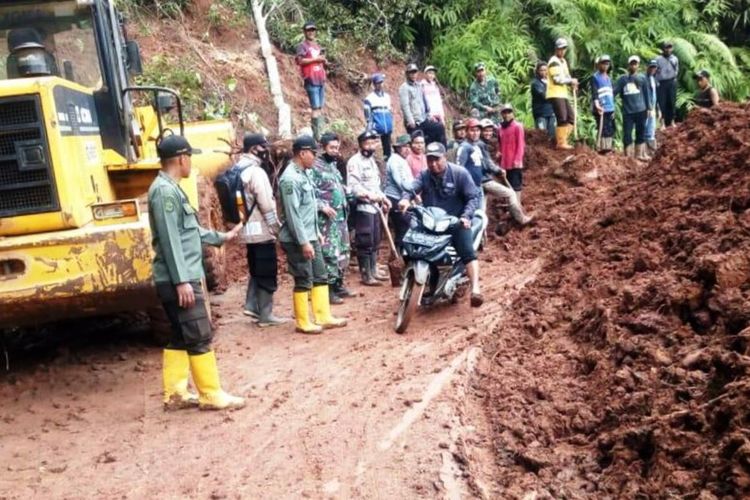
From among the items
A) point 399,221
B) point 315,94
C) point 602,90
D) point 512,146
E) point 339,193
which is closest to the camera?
point 339,193

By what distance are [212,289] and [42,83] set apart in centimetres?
419

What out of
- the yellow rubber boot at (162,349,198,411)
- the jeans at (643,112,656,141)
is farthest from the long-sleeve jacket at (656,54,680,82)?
the yellow rubber boot at (162,349,198,411)

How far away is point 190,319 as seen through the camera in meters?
5.23

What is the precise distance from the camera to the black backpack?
771 centimetres

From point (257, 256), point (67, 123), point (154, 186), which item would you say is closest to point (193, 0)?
point (257, 256)

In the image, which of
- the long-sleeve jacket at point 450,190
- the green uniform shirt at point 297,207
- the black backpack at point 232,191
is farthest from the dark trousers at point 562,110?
the green uniform shirt at point 297,207

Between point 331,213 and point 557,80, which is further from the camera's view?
point 557,80

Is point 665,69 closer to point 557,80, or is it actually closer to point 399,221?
point 557,80

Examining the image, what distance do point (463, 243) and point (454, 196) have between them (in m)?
0.52

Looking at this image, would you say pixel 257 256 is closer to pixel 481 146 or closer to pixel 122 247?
pixel 122 247

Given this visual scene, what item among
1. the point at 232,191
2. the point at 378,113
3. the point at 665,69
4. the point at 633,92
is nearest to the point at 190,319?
the point at 232,191

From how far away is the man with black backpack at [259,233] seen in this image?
7.52 meters

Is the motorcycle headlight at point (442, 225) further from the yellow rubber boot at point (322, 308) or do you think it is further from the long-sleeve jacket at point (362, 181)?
the long-sleeve jacket at point (362, 181)

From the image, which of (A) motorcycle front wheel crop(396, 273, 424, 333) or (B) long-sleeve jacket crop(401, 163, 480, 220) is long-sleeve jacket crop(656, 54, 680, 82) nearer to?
(B) long-sleeve jacket crop(401, 163, 480, 220)
